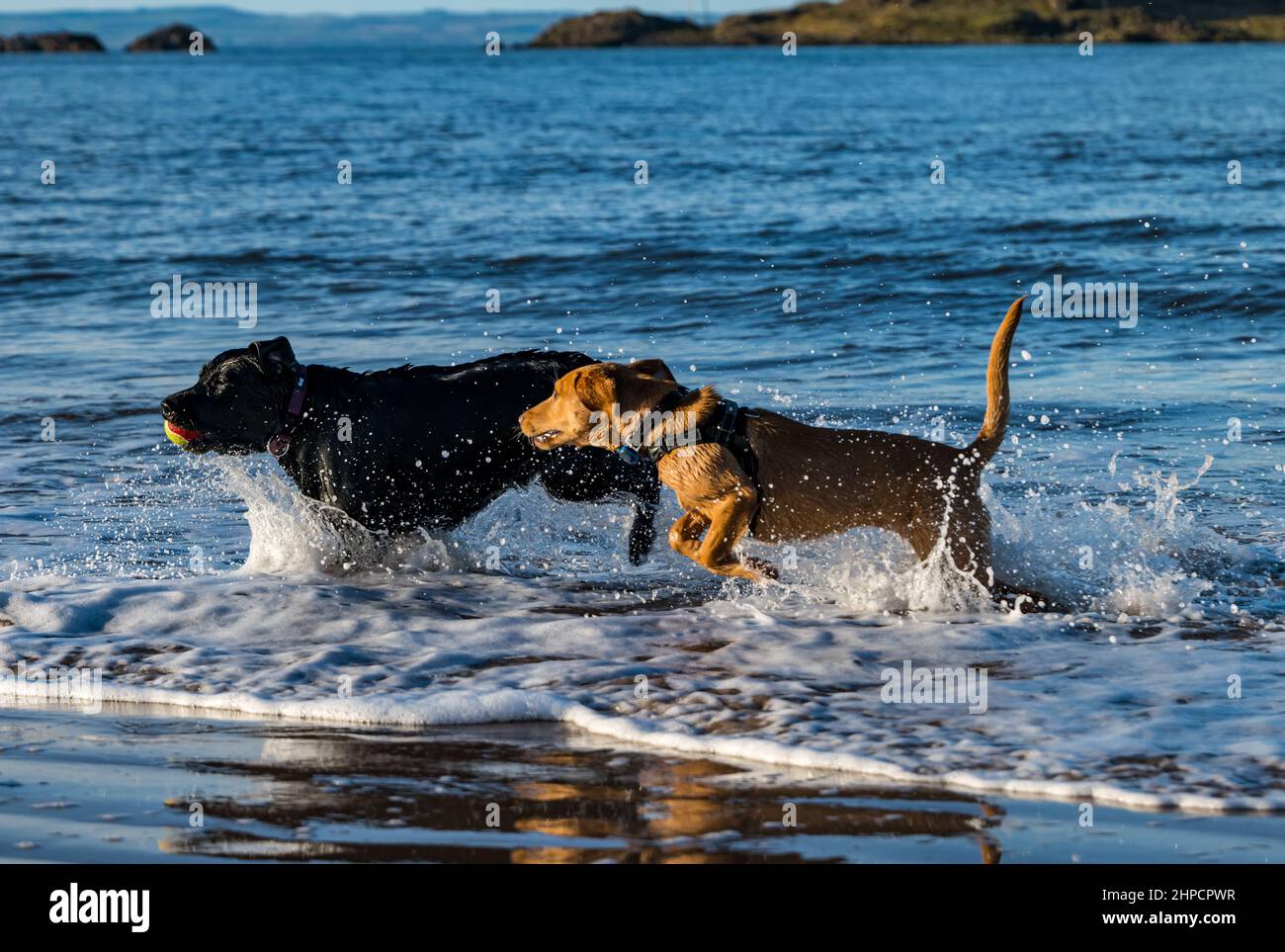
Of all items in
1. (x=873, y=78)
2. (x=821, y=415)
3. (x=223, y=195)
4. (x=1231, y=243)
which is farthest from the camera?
(x=873, y=78)

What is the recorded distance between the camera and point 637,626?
649 centimetres

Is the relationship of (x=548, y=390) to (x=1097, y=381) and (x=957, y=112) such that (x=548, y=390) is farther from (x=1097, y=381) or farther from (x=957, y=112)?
(x=957, y=112)

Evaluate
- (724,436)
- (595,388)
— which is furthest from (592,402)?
(724,436)

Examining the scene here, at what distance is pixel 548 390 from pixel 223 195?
18.2 m

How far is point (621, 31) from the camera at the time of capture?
124m

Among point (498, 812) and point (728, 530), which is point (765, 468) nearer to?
point (728, 530)

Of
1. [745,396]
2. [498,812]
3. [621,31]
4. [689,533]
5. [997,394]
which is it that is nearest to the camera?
[498,812]

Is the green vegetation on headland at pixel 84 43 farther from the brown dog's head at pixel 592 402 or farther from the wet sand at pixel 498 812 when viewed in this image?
the wet sand at pixel 498 812

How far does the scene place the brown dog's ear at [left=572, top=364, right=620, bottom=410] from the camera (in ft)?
20.8

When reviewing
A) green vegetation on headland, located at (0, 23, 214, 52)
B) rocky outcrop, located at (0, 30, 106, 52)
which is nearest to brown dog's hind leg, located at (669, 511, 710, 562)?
green vegetation on headland, located at (0, 23, 214, 52)

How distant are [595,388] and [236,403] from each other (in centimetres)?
167

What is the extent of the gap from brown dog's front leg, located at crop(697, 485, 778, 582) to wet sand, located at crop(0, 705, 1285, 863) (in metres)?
1.36

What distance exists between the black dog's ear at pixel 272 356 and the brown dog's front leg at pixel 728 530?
2.04 metres

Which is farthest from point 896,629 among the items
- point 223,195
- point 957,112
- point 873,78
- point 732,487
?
point 873,78
